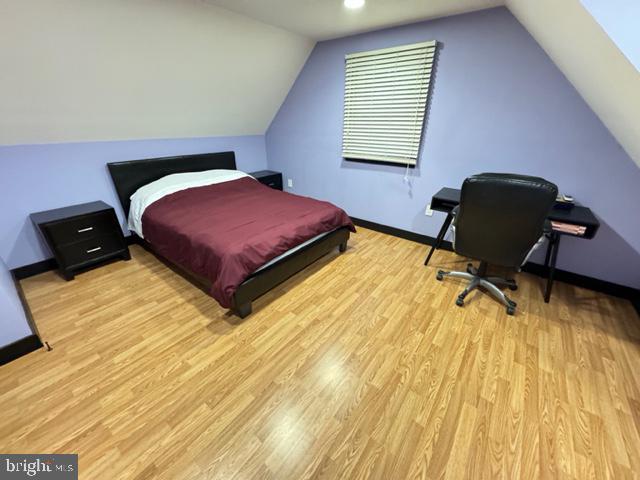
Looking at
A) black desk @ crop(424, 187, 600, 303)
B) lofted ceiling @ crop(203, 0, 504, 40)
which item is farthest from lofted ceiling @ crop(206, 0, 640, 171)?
black desk @ crop(424, 187, 600, 303)

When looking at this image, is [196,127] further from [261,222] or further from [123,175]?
[261,222]

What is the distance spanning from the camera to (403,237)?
329 cm

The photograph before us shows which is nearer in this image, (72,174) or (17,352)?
(17,352)

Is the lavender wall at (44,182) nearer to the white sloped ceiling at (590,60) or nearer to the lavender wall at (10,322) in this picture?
the lavender wall at (10,322)

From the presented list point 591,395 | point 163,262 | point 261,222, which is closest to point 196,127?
point 163,262

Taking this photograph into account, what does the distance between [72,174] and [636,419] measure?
180 inches

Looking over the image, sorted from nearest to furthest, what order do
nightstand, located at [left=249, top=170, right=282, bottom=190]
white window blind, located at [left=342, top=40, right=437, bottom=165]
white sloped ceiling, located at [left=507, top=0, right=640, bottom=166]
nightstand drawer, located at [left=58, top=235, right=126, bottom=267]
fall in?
white sloped ceiling, located at [left=507, top=0, right=640, bottom=166] → nightstand drawer, located at [left=58, top=235, right=126, bottom=267] → white window blind, located at [left=342, top=40, right=437, bottom=165] → nightstand, located at [left=249, top=170, right=282, bottom=190]

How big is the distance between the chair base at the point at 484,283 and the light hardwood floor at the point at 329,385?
84 mm

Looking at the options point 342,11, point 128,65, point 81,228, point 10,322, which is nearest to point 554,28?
point 342,11

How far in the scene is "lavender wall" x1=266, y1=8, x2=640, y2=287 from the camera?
207cm

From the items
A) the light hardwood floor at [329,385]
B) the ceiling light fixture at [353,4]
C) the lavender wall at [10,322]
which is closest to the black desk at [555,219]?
the light hardwood floor at [329,385]

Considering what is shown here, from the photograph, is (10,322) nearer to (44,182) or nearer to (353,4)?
(44,182)

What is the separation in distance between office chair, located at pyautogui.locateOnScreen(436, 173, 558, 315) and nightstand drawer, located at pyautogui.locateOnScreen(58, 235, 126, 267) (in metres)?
3.20

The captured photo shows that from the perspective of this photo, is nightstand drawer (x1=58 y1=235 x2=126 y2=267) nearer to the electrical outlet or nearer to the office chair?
the office chair
